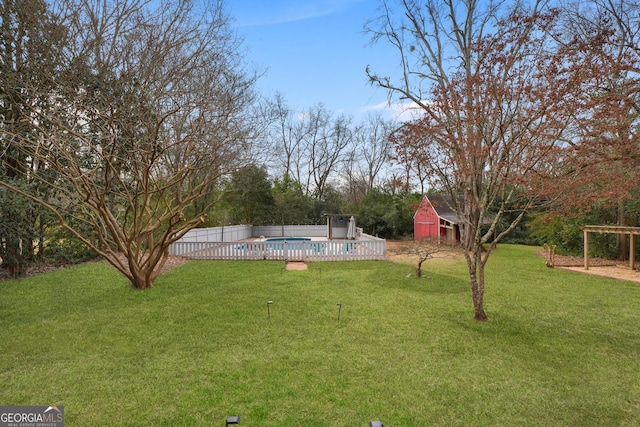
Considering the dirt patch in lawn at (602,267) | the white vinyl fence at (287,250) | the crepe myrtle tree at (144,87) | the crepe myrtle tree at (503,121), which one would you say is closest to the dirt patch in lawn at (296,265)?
the white vinyl fence at (287,250)

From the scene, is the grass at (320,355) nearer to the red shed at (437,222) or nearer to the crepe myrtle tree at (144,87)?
the crepe myrtle tree at (144,87)

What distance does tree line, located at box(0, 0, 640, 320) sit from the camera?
4555mm

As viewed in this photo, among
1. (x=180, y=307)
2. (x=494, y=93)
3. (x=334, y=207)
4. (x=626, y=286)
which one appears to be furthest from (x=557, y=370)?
(x=334, y=207)

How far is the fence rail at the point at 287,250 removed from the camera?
11.9m

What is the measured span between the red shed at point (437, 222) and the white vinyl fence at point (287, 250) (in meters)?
6.00

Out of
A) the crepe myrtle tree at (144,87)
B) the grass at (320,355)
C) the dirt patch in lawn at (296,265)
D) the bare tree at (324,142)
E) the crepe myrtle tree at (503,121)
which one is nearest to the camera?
the grass at (320,355)

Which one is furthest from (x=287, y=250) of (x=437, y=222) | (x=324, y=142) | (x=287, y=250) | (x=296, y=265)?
(x=324, y=142)

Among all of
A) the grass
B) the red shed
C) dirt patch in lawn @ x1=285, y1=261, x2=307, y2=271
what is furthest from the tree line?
the red shed

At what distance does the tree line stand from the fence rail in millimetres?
2153

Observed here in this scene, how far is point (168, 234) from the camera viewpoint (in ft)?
23.8

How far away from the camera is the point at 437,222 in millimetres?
18797

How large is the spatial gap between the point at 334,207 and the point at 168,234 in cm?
1955

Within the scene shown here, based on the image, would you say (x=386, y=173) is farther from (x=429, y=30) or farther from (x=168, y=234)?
(x=168, y=234)

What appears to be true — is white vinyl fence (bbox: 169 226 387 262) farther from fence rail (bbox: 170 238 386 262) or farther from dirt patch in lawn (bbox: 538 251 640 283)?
dirt patch in lawn (bbox: 538 251 640 283)
